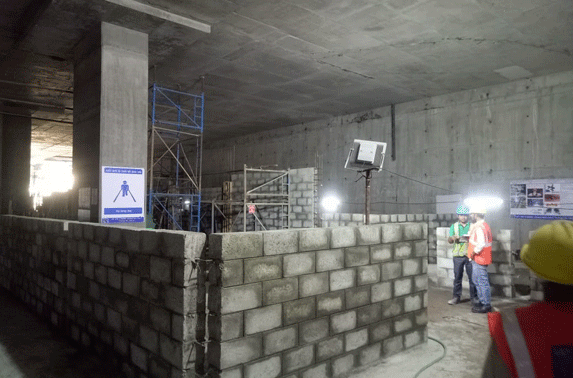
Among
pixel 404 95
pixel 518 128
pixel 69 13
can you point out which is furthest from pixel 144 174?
pixel 518 128

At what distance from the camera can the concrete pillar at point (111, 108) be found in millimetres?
7066

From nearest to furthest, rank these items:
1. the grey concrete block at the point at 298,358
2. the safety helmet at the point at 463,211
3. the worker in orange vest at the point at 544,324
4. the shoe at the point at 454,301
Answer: the worker in orange vest at the point at 544,324 → the grey concrete block at the point at 298,358 → the shoe at the point at 454,301 → the safety helmet at the point at 463,211

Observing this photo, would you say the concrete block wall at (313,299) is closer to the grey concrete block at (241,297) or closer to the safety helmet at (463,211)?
the grey concrete block at (241,297)

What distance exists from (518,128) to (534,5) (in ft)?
16.6

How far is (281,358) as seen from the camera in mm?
3840

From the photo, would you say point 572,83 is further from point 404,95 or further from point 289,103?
point 289,103

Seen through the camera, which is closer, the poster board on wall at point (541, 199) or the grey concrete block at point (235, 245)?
the grey concrete block at point (235, 245)

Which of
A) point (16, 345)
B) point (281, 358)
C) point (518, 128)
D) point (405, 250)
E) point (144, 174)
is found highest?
point (518, 128)

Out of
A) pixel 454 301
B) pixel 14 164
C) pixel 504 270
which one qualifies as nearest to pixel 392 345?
pixel 454 301

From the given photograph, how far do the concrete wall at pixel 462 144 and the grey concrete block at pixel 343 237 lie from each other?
868 centimetres

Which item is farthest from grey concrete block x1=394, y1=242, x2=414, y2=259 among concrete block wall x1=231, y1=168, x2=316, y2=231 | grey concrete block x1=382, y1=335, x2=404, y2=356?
concrete block wall x1=231, y1=168, x2=316, y2=231

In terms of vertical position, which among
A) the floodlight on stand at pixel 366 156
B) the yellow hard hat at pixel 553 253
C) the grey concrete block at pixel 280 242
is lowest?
the grey concrete block at pixel 280 242

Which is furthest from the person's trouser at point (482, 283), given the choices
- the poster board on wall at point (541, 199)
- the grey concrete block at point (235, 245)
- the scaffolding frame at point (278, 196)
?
the scaffolding frame at point (278, 196)

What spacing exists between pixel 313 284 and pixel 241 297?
0.92 metres
